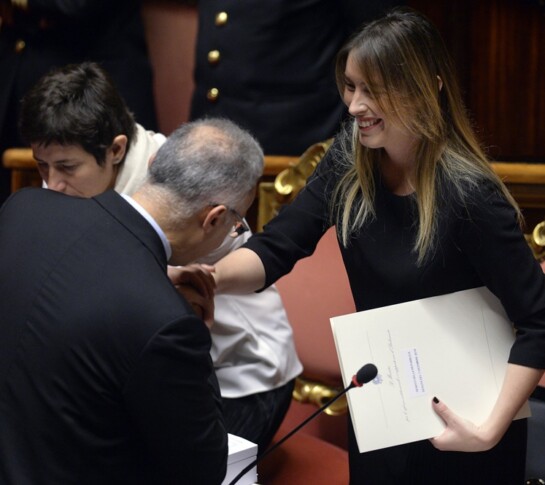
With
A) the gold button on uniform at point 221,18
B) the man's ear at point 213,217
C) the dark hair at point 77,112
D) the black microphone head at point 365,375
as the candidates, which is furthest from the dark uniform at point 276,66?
the black microphone head at point 365,375

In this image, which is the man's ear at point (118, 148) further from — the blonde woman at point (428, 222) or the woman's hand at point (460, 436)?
the woman's hand at point (460, 436)

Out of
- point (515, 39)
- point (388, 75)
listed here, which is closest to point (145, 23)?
point (515, 39)

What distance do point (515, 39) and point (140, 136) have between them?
1036mm

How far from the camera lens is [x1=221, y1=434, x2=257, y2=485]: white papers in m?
1.30

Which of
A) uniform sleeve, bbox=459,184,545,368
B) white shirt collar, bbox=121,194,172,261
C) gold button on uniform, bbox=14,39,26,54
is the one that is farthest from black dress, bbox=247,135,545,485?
gold button on uniform, bbox=14,39,26,54

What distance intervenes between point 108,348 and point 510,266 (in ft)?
1.67

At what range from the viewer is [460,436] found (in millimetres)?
1284

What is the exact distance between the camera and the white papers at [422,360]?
130cm

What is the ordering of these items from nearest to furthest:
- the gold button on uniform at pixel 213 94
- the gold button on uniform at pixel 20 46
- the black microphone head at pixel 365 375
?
the black microphone head at pixel 365 375 → the gold button on uniform at pixel 213 94 → the gold button on uniform at pixel 20 46

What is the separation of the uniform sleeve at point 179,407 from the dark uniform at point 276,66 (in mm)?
1174

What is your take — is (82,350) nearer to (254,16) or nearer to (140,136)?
(140,136)

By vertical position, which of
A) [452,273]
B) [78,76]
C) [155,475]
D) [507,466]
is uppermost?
[78,76]

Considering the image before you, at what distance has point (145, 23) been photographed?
3029 millimetres

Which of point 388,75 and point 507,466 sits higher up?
point 388,75
